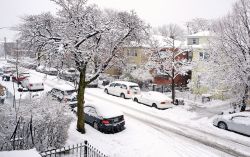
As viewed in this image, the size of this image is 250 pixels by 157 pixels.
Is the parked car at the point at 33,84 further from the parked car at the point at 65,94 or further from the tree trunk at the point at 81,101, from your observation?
the tree trunk at the point at 81,101

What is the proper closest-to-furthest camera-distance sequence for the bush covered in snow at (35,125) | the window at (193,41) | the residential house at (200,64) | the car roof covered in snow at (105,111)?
the bush covered in snow at (35,125)
the car roof covered in snow at (105,111)
the residential house at (200,64)
the window at (193,41)

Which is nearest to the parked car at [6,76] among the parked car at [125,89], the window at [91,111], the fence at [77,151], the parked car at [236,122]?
the parked car at [125,89]

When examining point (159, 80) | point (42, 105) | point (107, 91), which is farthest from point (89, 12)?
point (159, 80)

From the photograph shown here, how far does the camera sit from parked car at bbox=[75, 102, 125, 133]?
15.9m

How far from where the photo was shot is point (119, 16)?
1483 centimetres

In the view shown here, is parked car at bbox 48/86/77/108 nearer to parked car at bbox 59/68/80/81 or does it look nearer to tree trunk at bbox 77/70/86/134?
parked car at bbox 59/68/80/81

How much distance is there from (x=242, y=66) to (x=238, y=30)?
300cm

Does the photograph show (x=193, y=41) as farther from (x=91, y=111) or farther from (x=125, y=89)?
(x=91, y=111)

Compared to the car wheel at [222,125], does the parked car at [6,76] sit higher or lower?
higher

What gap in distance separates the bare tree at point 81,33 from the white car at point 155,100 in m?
9.38

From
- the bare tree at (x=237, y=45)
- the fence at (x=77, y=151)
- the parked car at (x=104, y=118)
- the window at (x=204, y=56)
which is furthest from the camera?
the window at (x=204, y=56)

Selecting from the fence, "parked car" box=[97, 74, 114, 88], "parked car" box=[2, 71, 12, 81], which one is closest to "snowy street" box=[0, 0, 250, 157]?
the fence

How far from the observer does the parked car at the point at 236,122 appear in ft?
55.8

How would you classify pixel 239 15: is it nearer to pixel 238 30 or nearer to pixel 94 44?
pixel 238 30
